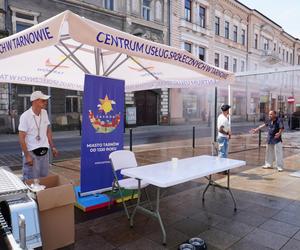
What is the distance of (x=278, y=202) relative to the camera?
4.67m

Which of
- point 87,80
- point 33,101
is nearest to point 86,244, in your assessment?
point 33,101

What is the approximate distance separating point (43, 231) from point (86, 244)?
658 mm

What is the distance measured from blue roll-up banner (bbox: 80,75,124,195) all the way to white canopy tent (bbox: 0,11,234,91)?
17.3 inches

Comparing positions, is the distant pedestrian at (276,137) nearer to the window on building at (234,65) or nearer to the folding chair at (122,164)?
the folding chair at (122,164)

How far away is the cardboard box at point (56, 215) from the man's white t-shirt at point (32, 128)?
1218 mm

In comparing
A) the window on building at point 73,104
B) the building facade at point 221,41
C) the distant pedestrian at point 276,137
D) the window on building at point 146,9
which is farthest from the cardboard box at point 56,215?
the window on building at point 146,9

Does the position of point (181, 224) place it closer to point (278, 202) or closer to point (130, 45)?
point (278, 202)

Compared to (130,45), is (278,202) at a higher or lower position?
lower

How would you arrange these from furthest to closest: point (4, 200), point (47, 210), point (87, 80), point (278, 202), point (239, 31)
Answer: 1. point (239, 31)
2. point (278, 202)
3. point (87, 80)
4. point (47, 210)
5. point (4, 200)

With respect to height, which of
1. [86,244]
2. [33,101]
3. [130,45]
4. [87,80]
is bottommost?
[86,244]

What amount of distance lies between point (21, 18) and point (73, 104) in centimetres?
634

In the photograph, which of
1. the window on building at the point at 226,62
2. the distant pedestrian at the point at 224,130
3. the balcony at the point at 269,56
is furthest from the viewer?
the balcony at the point at 269,56

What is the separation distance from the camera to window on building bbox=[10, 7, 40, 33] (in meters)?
16.2

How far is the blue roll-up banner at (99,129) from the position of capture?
4.42 meters
